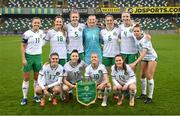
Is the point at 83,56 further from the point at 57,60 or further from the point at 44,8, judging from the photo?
the point at 44,8

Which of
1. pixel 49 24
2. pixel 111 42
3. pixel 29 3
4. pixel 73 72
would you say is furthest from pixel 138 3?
pixel 73 72

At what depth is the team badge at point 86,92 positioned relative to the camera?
25.0 feet

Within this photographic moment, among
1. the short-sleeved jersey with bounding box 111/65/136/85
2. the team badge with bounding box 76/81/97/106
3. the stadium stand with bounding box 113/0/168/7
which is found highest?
the stadium stand with bounding box 113/0/168/7

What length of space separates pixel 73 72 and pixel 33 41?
1105 mm

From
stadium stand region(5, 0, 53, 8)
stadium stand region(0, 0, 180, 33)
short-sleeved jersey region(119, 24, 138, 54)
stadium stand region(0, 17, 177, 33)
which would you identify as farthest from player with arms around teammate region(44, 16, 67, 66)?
stadium stand region(5, 0, 53, 8)

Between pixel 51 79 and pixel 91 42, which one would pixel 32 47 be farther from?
pixel 91 42

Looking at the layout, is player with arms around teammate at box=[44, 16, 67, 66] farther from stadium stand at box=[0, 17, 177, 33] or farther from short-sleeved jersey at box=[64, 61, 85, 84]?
stadium stand at box=[0, 17, 177, 33]

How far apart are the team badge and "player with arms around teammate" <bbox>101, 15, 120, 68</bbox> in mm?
1042

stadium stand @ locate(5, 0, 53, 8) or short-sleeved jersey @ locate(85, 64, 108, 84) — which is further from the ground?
stadium stand @ locate(5, 0, 53, 8)

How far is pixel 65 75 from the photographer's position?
799 centimetres

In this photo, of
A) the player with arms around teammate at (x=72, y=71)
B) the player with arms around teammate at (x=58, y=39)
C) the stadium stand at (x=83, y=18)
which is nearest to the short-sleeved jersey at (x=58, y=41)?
the player with arms around teammate at (x=58, y=39)

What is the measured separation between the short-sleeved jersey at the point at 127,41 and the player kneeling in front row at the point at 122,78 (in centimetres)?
57

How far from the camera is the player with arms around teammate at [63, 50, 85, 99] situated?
25.9ft

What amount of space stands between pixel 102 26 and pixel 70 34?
0.83m
